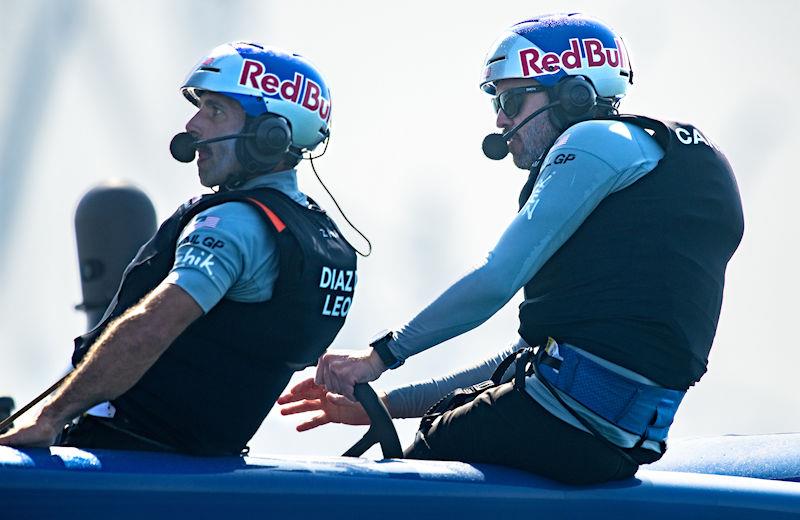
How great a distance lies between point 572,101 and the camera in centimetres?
375

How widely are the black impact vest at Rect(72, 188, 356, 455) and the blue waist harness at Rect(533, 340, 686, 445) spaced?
2.08 ft

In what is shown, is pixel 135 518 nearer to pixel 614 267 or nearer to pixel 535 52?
pixel 614 267

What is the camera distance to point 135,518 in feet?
9.44

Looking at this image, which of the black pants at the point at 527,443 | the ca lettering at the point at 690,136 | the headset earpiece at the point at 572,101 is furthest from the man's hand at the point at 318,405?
the ca lettering at the point at 690,136

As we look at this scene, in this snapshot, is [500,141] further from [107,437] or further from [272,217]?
[107,437]

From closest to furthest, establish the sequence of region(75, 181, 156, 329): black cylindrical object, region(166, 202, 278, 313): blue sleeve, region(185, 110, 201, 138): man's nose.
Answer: region(166, 202, 278, 313): blue sleeve < region(185, 110, 201, 138): man's nose < region(75, 181, 156, 329): black cylindrical object

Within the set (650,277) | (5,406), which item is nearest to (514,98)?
(650,277)

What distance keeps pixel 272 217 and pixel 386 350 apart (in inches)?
17.9

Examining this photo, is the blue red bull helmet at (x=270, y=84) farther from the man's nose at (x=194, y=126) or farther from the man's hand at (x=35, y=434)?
the man's hand at (x=35, y=434)

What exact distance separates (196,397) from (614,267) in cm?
110

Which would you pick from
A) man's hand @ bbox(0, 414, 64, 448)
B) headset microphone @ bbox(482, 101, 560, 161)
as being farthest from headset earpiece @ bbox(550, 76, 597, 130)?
man's hand @ bbox(0, 414, 64, 448)

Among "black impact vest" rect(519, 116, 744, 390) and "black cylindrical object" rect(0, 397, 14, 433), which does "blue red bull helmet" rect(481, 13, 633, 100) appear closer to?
"black impact vest" rect(519, 116, 744, 390)

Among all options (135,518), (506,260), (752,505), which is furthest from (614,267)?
(135,518)

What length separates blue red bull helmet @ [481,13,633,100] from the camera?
150 inches
